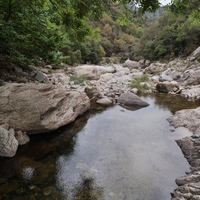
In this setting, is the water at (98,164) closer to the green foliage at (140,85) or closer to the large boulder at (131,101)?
the large boulder at (131,101)

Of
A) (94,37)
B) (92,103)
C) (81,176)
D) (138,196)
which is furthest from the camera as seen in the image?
(92,103)

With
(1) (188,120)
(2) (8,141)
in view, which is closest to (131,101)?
(1) (188,120)

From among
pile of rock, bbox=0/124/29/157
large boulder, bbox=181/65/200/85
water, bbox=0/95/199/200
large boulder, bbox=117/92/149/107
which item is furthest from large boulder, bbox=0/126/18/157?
large boulder, bbox=181/65/200/85

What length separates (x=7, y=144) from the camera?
4.09 metres

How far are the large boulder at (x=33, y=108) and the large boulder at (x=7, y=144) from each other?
1.56 feet

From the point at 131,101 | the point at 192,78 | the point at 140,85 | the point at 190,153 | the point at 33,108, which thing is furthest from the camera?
the point at 192,78

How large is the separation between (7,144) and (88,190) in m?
2.09

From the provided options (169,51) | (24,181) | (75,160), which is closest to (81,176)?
(75,160)

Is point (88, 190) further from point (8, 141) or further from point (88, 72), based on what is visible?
point (88, 72)

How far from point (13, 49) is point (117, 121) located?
4038 millimetres

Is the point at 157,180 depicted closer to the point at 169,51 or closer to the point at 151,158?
the point at 151,158

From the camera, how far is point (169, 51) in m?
26.2

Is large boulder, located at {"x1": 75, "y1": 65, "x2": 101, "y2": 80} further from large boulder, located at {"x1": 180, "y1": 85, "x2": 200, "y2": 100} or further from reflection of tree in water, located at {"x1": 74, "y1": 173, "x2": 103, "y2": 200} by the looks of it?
reflection of tree in water, located at {"x1": 74, "y1": 173, "x2": 103, "y2": 200}

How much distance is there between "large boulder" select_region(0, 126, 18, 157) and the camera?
13.2 ft
